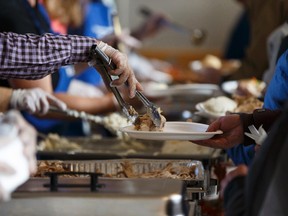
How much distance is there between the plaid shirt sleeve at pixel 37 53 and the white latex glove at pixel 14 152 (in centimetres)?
59

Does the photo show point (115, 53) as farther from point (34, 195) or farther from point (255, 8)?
point (255, 8)

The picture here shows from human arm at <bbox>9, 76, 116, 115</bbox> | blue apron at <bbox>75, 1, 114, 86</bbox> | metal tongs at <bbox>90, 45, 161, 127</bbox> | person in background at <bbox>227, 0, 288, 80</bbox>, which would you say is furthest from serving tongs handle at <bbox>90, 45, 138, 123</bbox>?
blue apron at <bbox>75, 1, 114, 86</bbox>

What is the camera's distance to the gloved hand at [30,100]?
262 cm

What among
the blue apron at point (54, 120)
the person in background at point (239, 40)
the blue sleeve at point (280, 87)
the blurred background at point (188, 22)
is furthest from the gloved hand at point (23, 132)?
the blurred background at point (188, 22)

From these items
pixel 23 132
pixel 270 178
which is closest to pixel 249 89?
pixel 270 178

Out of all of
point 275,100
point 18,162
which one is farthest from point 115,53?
point 18,162

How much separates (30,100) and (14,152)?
4.38 feet

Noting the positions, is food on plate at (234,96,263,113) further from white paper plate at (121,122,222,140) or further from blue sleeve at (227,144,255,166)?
white paper plate at (121,122,222,140)

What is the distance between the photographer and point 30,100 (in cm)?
265

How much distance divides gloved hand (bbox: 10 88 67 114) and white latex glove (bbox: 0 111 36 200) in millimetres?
1219

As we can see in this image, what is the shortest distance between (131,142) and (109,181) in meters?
1.22

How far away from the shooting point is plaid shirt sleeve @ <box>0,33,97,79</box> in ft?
6.44

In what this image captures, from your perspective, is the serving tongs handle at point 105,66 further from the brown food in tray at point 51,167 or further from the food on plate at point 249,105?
the food on plate at point 249,105

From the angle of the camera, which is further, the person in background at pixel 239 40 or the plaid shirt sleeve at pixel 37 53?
the person in background at pixel 239 40
